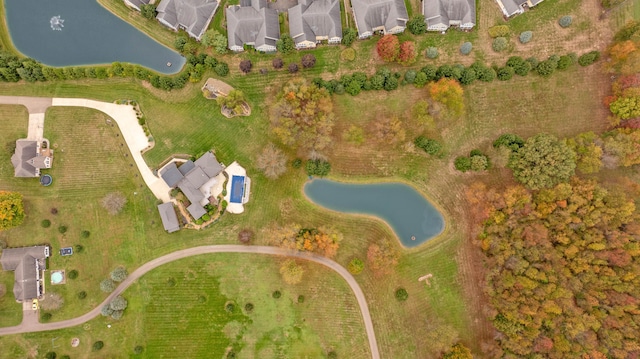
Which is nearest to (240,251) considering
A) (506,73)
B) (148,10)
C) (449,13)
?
(148,10)

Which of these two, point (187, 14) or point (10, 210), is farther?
point (187, 14)

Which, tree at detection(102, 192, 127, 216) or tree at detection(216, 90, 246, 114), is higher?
tree at detection(216, 90, 246, 114)

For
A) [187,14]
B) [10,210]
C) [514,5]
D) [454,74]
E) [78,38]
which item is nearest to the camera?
[10,210]

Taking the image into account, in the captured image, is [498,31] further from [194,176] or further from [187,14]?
[194,176]

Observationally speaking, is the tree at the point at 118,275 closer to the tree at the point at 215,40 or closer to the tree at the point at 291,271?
the tree at the point at 291,271

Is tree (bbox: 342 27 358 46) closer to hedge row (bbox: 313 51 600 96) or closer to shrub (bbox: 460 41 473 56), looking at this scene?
hedge row (bbox: 313 51 600 96)

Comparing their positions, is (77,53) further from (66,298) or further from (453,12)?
(453,12)

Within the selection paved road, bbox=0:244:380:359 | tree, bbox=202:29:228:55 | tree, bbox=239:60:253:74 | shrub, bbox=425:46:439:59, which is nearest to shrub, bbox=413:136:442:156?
shrub, bbox=425:46:439:59
